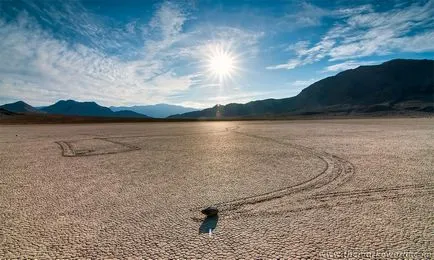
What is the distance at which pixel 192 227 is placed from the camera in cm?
459

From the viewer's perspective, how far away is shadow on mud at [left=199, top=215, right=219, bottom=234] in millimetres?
4480

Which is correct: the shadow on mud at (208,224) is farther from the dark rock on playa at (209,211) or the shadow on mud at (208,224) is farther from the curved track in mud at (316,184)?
the curved track in mud at (316,184)

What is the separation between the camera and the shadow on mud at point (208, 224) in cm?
448

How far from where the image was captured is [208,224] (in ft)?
15.4

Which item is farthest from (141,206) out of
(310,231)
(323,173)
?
(323,173)

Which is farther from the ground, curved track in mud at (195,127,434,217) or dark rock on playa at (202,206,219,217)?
dark rock on playa at (202,206,219,217)

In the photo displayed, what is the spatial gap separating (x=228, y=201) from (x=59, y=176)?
6109 mm

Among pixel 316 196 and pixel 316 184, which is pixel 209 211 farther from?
pixel 316 184

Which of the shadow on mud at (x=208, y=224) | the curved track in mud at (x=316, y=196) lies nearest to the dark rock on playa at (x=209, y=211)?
the shadow on mud at (x=208, y=224)

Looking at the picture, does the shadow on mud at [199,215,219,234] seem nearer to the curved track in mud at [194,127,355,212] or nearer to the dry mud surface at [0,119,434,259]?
the dry mud surface at [0,119,434,259]

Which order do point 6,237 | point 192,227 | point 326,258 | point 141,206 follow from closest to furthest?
point 326,258 → point 6,237 → point 192,227 → point 141,206

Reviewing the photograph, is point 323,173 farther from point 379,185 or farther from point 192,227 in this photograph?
point 192,227

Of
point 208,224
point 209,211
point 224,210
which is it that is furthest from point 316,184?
point 208,224

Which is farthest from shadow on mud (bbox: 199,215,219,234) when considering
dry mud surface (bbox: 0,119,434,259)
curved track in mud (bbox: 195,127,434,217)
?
curved track in mud (bbox: 195,127,434,217)
